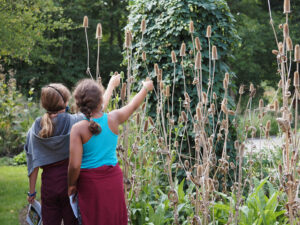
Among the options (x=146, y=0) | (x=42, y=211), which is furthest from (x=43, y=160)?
(x=146, y=0)

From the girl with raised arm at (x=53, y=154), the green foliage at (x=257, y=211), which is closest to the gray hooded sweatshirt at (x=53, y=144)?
the girl with raised arm at (x=53, y=154)

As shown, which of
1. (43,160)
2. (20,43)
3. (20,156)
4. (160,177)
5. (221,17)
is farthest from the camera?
(20,156)

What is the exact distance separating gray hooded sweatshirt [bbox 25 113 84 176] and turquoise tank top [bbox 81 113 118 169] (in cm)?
51

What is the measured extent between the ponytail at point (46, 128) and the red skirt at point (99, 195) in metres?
0.57

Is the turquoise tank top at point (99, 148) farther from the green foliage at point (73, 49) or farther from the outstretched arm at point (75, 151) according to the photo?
the green foliage at point (73, 49)

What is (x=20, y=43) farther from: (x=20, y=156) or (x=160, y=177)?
(x=160, y=177)

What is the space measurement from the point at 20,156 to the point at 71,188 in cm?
698

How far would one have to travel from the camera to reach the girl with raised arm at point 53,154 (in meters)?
2.87

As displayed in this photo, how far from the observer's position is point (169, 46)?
187 inches

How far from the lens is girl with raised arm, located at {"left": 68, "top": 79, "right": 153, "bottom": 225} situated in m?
2.39

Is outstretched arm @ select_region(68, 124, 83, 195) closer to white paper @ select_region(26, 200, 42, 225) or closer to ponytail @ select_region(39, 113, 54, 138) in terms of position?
ponytail @ select_region(39, 113, 54, 138)

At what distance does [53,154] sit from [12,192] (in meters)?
3.86

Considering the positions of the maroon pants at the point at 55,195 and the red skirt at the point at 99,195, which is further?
the maroon pants at the point at 55,195

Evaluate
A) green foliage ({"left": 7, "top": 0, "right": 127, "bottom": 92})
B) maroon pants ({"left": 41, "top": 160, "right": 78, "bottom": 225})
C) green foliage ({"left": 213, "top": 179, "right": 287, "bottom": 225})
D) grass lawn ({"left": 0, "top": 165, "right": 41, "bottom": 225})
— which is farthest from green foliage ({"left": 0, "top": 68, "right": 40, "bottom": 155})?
green foliage ({"left": 7, "top": 0, "right": 127, "bottom": 92})
